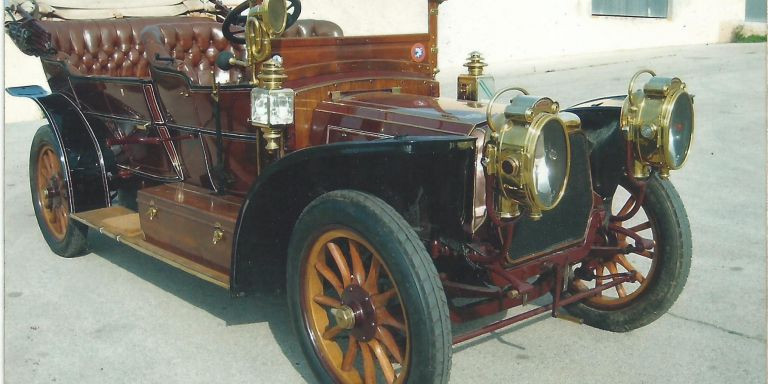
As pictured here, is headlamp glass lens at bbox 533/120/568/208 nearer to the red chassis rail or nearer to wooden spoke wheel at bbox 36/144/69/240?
the red chassis rail

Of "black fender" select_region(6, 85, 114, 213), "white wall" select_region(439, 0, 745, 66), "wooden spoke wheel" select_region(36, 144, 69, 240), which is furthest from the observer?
"white wall" select_region(439, 0, 745, 66)

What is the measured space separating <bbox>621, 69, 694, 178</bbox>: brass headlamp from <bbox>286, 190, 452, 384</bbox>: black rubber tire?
97cm

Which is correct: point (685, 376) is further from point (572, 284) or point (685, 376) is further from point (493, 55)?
point (493, 55)

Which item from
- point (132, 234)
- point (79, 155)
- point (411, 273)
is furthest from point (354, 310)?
point (79, 155)

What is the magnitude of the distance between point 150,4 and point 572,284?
12.2ft

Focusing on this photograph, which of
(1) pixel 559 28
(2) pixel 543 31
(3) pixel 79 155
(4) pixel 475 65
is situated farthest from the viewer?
(1) pixel 559 28

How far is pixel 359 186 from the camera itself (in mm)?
2578

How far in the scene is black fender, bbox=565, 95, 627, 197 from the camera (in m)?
2.79

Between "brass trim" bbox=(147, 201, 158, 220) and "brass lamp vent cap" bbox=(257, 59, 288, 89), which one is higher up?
"brass lamp vent cap" bbox=(257, 59, 288, 89)

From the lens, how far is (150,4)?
5.30 meters

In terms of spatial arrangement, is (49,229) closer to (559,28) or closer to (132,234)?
(132,234)

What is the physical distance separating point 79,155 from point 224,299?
4.20 feet

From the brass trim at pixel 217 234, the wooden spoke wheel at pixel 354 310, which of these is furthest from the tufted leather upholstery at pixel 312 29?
the wooden spoke wheel at pixel 354 310

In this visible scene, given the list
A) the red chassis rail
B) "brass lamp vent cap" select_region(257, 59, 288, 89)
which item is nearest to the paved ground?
the red chassis rail
